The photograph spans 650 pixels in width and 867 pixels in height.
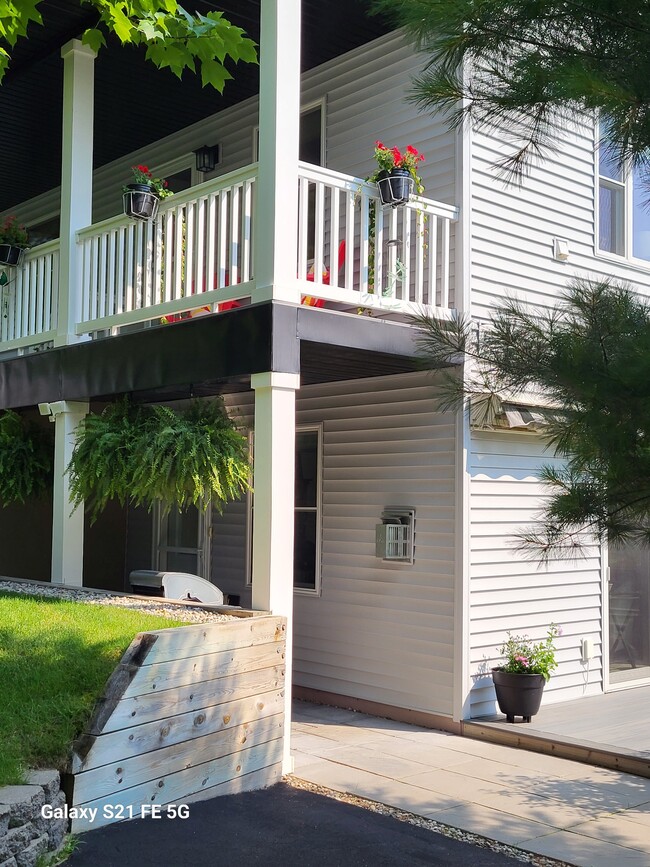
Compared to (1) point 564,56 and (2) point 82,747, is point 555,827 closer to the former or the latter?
(2) point 82,747

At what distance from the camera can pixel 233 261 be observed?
6.71m

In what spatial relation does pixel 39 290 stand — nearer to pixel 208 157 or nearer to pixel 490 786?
pixel 208 157

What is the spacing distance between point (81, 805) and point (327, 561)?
162 inches

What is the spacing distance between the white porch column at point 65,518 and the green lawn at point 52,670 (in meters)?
1.31

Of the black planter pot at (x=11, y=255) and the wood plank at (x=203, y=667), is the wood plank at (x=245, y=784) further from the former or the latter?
the black planter pot at (x=11, y=255)

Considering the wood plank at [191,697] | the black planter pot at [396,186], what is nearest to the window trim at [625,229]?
the black planter pot at [396,186]

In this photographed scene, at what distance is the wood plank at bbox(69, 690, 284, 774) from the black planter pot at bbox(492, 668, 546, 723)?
6.84 feet

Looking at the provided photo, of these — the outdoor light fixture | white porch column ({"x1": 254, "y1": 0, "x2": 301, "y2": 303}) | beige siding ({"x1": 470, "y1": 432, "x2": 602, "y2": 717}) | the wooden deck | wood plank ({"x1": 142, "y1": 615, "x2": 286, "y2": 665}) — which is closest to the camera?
wood plank ({"x1": 142, "y1": 615, "x2": 286, "y2": 665})

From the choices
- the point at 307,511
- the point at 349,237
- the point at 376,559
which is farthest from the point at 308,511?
the point at 349,237

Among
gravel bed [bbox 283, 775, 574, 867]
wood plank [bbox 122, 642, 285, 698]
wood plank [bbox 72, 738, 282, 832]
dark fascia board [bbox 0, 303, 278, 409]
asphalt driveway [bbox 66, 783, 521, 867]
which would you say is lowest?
Result: gravel bed [bbox 283, 775, 574, 867]

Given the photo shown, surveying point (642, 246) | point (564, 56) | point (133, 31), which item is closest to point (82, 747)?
point (564, 56)

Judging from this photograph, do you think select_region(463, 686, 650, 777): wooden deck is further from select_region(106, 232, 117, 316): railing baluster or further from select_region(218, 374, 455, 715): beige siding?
select_region(106, 232, 117, 316): railing baluster

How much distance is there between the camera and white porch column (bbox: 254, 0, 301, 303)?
6.27 m

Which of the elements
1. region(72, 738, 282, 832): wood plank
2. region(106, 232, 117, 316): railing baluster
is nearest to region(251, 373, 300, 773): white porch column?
region(72, 738, 282, 832): wood plank
